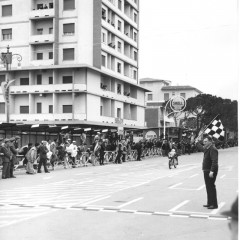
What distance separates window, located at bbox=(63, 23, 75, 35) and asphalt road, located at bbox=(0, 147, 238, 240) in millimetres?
27704

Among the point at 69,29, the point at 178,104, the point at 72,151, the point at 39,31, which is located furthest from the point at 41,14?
the point at 178,104

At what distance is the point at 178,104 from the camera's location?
6730 mm

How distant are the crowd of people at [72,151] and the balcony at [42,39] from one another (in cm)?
1502

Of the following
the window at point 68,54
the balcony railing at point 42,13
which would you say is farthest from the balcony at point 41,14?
the window at point 68,54

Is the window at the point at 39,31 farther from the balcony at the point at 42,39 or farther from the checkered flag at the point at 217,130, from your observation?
the checkered flag at the point at 217,130

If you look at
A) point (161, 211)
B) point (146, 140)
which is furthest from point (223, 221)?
point (146, 140)

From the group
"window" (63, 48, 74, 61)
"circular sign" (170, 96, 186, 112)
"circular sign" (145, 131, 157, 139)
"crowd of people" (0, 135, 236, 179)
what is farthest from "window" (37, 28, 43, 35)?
"circular sign" (170, 96, 186, 112)

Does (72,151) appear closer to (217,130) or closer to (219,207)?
(219,207)

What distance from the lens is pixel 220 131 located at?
491cm

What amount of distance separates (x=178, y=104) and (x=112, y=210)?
3140 millimetres

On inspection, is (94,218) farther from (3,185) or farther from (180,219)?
(3,185)

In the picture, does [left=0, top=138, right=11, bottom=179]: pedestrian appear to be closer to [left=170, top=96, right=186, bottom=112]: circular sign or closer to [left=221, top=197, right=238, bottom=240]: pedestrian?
[left=170, top=96, right=186, bottom=112]: circular sign

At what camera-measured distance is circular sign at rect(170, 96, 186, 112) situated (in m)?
6.56

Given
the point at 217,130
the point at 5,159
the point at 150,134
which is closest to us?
the point at 217,130
